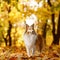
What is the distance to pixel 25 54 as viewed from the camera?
3375 mm

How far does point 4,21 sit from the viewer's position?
3.47 m

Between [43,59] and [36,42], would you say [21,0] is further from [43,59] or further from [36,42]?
[43,59]

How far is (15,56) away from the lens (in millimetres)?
3346

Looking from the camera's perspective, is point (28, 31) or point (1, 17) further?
point (1, 17)

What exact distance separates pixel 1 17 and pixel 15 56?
62 centimetres

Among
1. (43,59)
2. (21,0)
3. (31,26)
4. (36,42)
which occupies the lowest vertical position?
(43,59)

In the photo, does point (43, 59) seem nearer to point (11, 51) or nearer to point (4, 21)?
point (11, 51)

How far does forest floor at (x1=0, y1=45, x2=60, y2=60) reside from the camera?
10.9 feet

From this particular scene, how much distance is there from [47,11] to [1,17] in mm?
687

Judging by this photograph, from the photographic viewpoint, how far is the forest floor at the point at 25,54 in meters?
3.34

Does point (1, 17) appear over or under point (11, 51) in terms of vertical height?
over

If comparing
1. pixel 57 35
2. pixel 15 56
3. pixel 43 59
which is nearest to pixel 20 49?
pixel 15 56

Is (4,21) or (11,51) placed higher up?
(4,21)

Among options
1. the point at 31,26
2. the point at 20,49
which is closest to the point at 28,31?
the point at 31,26
